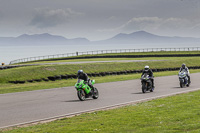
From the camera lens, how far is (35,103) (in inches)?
645

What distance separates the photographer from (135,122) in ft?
33.1

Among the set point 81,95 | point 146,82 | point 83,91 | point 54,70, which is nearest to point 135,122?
point 81,95

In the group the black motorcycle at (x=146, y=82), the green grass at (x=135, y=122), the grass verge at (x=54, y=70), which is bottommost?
the green grass at (x=135, y=122)

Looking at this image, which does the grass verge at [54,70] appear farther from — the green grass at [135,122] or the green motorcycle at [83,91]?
the green grass at [135,122]

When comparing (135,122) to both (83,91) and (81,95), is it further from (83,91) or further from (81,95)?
(83,91)

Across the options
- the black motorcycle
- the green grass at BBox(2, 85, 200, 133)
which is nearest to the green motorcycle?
the black motorcycle

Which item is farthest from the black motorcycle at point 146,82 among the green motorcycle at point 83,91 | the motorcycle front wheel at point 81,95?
the motorcycle front wheel at point 81,95

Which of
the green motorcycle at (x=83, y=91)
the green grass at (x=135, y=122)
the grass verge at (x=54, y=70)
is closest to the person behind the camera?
the green grass at (x=135, y=122)

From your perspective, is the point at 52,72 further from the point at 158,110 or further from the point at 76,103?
the point at 158,110

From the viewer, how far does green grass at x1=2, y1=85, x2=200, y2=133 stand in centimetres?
902

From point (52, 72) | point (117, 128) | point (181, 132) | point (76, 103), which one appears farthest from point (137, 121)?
point (52, 72)

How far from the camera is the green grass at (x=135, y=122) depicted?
9023 mm

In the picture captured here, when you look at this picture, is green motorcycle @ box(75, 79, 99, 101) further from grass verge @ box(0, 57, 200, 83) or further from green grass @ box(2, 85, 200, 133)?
grass verge @ box(0, 57, 200, 83)

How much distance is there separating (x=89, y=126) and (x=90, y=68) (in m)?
30.5
